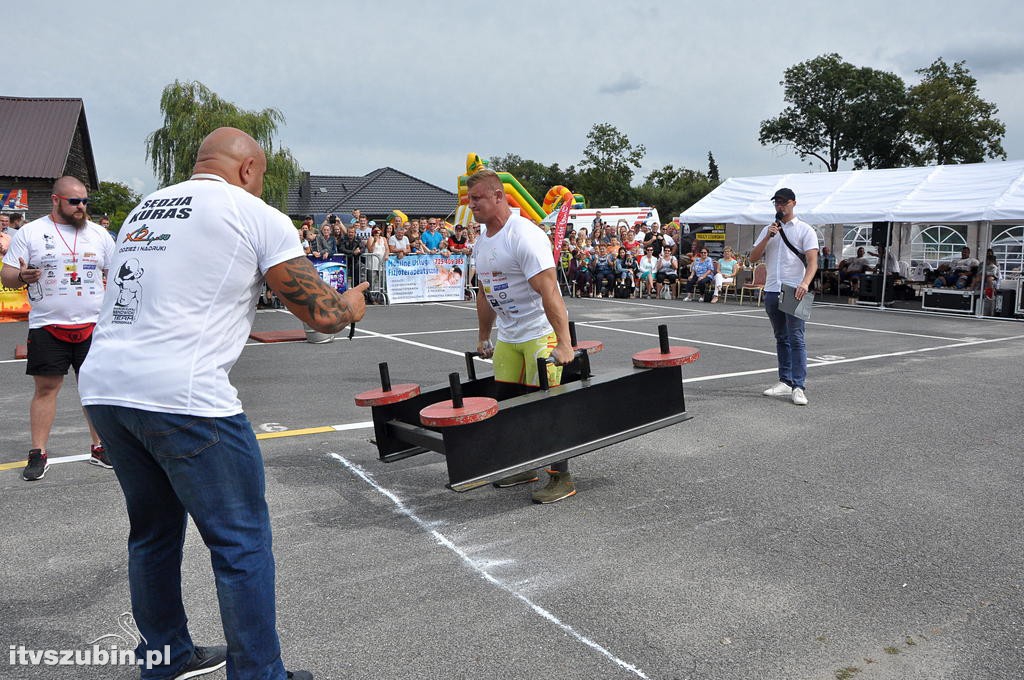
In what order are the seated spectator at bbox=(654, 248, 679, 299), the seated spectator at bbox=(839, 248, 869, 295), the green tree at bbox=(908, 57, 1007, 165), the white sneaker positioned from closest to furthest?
the white sneaker < the seated spectator at bbox=(839, 248, 869, 295) < the seated spectator at bbox=(654, 248, 679, 299) < the green tree at bbox=(908, 57, 1007, 165)

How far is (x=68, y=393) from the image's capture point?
7.77 metres

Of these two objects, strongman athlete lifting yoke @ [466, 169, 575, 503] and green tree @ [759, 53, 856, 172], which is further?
green tree @ [759, 53, 856, 172]

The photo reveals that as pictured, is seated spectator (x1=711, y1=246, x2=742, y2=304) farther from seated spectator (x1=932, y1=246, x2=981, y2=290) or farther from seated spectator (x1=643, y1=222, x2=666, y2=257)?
→ seated spectator (x1=932, y1=246, x2=981, y2=290)

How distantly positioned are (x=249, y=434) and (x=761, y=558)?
2.55 meters

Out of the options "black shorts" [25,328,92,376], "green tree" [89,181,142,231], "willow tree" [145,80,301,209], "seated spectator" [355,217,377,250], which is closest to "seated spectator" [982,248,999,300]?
"seated spectator" [355,217,377,250]

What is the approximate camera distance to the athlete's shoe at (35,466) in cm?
493

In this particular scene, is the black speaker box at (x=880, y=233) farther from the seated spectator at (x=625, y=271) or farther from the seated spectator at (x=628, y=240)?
the seated spectator at (x=628, y=240)

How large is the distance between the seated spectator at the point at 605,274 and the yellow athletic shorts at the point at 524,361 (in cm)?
1736

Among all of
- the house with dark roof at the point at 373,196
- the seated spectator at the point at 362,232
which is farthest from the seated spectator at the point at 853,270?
the house with dark roof at the point at 373,196

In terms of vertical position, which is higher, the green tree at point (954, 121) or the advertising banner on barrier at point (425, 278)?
the green tree at point (954, 121)

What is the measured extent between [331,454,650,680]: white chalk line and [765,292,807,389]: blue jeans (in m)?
4.28

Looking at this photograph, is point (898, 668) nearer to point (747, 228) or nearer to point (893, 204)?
point (893, 204)

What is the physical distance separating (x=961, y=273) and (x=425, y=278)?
43.6ft

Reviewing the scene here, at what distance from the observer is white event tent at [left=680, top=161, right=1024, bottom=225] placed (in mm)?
16953
